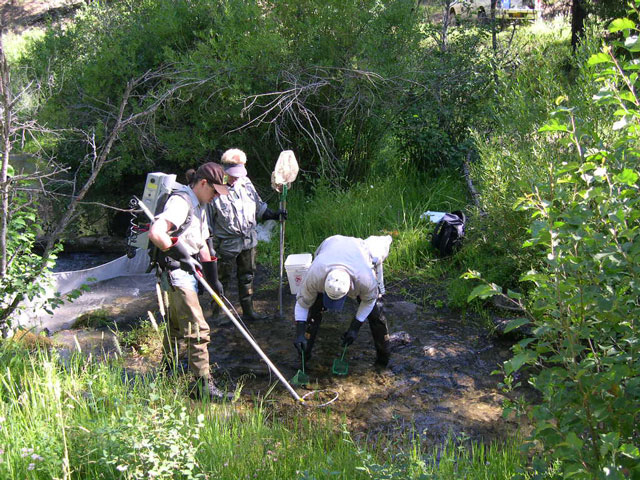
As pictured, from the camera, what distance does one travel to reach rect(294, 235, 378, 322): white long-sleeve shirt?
500 cm

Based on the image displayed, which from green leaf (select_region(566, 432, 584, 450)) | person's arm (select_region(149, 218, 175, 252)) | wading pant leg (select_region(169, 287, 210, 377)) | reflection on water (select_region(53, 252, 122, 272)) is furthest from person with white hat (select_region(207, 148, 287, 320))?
green leaf (select_region(566, 432, 584, 450))

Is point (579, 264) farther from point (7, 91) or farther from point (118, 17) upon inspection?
point (118, 17)

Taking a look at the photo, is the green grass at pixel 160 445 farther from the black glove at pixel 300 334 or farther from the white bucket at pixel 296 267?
the white bucket at pixel 296 267

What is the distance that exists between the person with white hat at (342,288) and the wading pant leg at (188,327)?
816 millimetres

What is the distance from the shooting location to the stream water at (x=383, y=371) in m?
4.88

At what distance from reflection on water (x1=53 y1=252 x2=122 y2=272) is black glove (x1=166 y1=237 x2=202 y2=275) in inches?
210

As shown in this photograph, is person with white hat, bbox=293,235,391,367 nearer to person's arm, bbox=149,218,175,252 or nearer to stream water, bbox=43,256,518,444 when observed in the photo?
stream water, bbox=43,256,518,444

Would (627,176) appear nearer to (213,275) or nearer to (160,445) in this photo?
(160,445)

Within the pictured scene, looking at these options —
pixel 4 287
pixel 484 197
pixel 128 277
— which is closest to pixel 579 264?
pixel 4 287

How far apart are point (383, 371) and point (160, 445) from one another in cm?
291

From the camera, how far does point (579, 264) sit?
7.34 feet

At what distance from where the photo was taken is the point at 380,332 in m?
5.61

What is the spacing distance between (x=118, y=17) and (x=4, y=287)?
24.3ft

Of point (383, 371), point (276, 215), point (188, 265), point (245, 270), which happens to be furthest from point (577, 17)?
point (188, 265)
